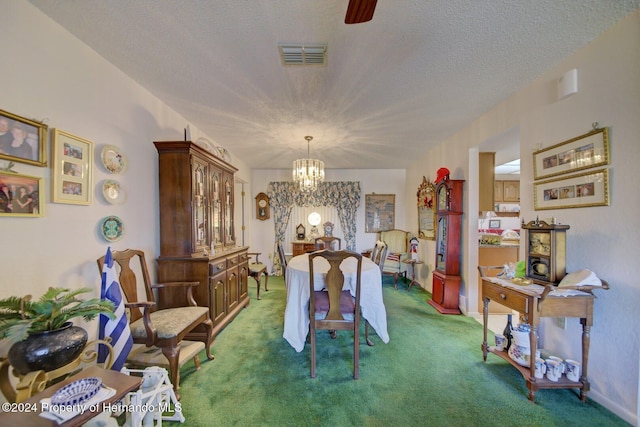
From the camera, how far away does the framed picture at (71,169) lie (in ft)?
5.06

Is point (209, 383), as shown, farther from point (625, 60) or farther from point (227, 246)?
point (625, 60)

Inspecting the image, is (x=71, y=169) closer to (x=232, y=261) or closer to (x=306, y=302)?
(x=232, y=261)

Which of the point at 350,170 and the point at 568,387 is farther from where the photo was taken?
the point at 350,170

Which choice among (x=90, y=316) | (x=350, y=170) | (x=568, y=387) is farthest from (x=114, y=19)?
(x=350, y=170)

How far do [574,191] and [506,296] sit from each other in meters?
0.94

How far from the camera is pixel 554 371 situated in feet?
5.67

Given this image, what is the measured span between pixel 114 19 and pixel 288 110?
1.49 meters

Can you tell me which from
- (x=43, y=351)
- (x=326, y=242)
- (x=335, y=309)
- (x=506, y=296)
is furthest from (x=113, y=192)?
(x=506, y=296)

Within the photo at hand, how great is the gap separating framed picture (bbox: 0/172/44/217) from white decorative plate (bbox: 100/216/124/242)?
456mm

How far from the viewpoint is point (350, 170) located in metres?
5.66

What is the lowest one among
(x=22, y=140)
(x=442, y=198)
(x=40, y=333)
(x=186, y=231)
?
(x=40, y=333)

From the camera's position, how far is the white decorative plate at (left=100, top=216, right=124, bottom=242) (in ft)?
6.23

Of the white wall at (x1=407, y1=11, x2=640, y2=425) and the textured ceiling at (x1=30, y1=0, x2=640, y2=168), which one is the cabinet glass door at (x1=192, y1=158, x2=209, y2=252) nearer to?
the textured ceiling at (x1=30, y1=0, x2=640, y2=168)

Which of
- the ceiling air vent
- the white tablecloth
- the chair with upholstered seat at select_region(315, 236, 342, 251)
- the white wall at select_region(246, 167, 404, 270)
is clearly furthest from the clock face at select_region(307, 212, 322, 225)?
the ceiling air vent
